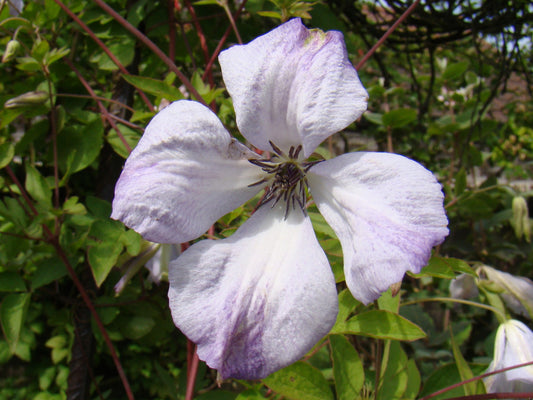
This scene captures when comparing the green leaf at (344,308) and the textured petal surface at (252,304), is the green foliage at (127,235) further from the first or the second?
the textured petal surface at (252,304)

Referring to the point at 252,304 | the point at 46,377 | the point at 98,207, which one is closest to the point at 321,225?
the point at 252,304

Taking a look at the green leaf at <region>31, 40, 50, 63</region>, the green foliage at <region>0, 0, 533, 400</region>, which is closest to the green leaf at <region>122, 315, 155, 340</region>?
the green foliage at <region>0, 0, 533, 400</region>

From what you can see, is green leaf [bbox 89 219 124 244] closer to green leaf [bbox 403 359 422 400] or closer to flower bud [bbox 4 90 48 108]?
flower bud [bbox 4 90 48 108]

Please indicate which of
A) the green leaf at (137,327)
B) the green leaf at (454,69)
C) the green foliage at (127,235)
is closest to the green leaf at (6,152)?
the green foliage at (127,235)

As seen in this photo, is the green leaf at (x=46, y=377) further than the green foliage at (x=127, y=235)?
Yes

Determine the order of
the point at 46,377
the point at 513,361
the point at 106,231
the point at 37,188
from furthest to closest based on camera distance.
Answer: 1. the point at 46,377
2. the point at 37,188
3. the point at 106,231
4. the point at 513,361

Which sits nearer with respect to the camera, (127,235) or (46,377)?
(127,235)

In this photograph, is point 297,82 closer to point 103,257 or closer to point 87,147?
point 103,257
